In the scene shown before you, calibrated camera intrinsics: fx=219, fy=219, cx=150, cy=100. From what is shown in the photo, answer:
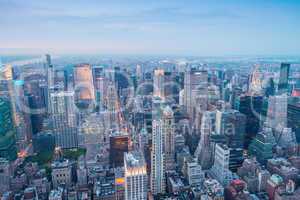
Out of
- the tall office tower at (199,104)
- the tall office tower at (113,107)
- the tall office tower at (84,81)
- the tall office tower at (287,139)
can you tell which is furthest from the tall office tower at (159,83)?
the tall office tower at (287,139)

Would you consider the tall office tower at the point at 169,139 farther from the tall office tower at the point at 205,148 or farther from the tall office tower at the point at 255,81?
the tall office tower at the point at 255,81

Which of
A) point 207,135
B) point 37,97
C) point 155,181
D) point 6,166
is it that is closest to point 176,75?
point 207,135

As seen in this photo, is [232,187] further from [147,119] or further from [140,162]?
[147,119]

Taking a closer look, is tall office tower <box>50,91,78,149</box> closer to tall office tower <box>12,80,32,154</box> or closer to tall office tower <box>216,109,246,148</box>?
tall office tower <box>12,80,32,154</box>

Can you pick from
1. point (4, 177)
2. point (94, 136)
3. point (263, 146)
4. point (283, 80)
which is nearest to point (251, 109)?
point (263, 146)

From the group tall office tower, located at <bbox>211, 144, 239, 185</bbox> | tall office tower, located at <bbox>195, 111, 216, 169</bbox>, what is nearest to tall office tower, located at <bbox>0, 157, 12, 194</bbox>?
tall office tower, located at <bbox>195, 111, 216, 169</bbox>
